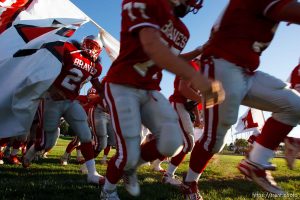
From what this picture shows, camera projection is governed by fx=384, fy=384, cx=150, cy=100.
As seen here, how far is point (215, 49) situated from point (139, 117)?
0.94 metres

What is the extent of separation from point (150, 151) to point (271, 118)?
1187mm

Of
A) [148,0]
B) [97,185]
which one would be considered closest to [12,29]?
[97,185]

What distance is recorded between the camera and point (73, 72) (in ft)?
19.9

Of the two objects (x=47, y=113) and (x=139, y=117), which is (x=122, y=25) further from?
(x=47, y=113)

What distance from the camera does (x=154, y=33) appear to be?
2.79 m

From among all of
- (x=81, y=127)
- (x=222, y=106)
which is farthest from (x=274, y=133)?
(x=81, y=127)

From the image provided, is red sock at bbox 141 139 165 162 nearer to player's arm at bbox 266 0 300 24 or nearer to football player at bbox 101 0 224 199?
football player at bbox 101 0 224 199

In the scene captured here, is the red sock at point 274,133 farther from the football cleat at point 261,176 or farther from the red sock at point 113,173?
the red sock at point 113,173

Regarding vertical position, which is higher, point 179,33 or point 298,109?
point 179,33

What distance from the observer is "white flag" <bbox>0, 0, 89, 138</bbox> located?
520cm

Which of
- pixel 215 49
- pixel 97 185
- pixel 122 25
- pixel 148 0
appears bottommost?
pixel 97 185

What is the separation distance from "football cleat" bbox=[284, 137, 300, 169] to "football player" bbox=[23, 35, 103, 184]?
9.99ft

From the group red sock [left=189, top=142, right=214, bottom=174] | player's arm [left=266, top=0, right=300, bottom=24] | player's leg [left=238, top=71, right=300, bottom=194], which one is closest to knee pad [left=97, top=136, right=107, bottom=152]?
red sock [left=189, top=142, right=214, bottom=174]

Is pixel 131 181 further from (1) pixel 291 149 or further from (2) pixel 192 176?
(1) pixel 291 149
